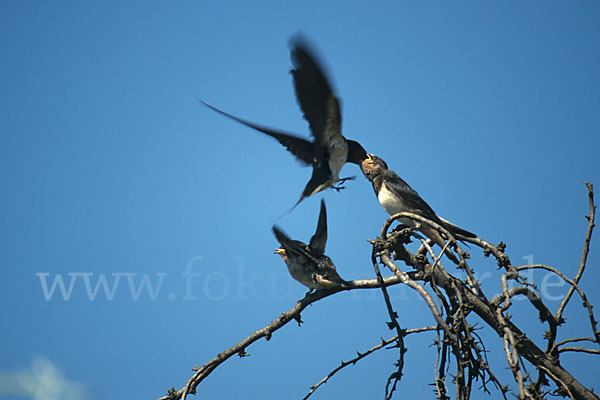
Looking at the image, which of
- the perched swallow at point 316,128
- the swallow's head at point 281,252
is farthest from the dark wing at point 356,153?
the swallow's head at point 281,252

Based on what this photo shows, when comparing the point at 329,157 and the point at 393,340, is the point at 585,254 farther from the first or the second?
the point at 329,157

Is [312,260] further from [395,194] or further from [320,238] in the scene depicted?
[395,194]

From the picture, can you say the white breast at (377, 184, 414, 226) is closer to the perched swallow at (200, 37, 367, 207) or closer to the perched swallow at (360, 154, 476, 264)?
the perched swallow at (360, 154, 476, 264)

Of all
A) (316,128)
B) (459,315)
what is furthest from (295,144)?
(459,315)

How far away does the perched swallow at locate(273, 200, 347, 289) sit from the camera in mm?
5027

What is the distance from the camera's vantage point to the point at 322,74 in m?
4.62

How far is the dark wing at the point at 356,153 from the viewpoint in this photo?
5633 millimetres

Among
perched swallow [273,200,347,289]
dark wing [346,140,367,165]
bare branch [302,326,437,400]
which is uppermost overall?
dark wing [346,140,367,165]

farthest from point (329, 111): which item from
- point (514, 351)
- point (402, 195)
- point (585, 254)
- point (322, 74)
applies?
point (514, 351)

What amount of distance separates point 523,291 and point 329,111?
2095mm

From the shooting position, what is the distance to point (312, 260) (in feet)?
17.2

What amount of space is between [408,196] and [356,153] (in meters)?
0.69

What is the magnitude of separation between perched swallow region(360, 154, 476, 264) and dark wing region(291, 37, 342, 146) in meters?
1.13

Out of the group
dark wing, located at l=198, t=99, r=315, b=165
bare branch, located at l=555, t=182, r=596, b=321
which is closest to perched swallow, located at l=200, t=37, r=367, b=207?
dark wing, located at l=198, t=99, r=315, b=165
